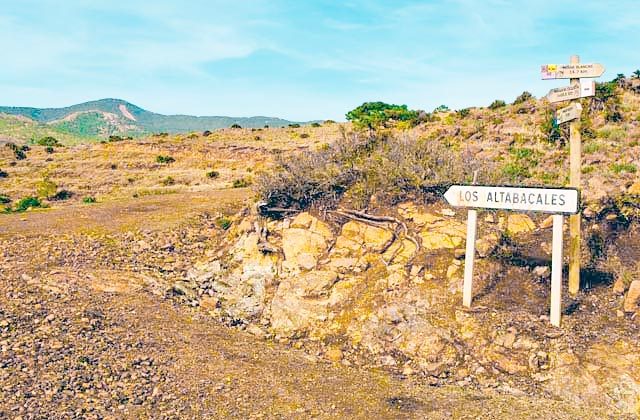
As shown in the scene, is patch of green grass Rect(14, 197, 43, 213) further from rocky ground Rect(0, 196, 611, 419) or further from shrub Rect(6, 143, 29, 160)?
shrub Rect(6, 143, 29, 160)

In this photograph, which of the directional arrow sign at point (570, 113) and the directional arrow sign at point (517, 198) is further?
the directional arrow sign at point (570, 113)

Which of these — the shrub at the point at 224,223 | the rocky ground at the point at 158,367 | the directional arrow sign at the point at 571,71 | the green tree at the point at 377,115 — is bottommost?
the rocky ground at the point at 158,367

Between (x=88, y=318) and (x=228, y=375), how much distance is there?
3106 mm

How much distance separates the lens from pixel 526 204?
8547 millimetres

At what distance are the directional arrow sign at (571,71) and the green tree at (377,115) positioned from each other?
14886 millimetres

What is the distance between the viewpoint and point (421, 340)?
8.82 metres

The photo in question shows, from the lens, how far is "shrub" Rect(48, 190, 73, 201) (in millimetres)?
24594

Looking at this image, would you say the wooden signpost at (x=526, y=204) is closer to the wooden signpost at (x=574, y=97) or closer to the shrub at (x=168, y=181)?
the wooden signpost at (x=574, y=97)

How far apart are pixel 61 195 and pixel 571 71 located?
897 inches

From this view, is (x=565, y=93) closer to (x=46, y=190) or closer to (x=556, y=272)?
(x=556, y=272)

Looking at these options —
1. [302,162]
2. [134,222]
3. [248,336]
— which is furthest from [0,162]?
[248,336]

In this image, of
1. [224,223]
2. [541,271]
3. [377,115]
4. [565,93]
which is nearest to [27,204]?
[224,223]

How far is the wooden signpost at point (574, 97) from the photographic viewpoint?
28.3 ft

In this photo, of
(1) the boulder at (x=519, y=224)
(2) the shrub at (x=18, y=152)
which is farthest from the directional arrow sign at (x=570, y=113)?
(2) the shrub at (x=18, y=152)
